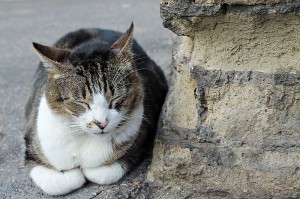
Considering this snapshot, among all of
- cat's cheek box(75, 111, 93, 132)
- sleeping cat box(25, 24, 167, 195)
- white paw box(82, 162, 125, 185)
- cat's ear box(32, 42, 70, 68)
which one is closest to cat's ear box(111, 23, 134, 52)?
sleeping cat box(25, 24, 167, 195)

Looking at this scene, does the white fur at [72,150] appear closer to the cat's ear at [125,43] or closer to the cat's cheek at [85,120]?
the cat's cheek at [85,120]

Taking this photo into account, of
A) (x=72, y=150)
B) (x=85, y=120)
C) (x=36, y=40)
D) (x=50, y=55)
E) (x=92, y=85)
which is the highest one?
(x=50, y=55)

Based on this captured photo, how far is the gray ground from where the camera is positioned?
9.88 feet

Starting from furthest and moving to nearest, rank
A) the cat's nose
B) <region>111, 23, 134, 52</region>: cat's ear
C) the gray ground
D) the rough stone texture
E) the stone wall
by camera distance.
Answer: the gray ground < <region>111, 23, 134, 52</region>: cat's ear < the cat's nose < the stone wall < the rough stone texture

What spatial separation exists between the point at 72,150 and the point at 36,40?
3.25 meters

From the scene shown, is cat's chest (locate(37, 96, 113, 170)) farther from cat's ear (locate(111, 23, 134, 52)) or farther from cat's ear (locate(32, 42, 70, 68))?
cat's ear (locate(111, 23, 134, 52))

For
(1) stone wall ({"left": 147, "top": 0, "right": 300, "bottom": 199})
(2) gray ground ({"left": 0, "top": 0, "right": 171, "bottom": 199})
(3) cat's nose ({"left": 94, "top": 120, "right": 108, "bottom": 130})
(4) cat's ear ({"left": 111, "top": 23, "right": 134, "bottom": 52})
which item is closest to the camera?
(1) stone wall ({"left": 147, "top": 0, "right": 300, "bottom": 199})

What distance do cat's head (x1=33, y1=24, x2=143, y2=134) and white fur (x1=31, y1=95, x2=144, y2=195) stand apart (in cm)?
8

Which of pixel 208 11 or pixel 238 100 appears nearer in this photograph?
pixel 208 11

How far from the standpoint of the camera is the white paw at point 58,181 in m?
2.90

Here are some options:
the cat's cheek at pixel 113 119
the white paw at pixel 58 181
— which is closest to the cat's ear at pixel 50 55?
the cat's cheek at pixel 113 119

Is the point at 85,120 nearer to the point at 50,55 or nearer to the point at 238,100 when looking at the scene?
the point at 50,55

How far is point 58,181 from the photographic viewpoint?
9.52 ft

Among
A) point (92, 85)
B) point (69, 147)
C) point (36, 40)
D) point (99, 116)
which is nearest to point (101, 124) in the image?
point (99, 116)
